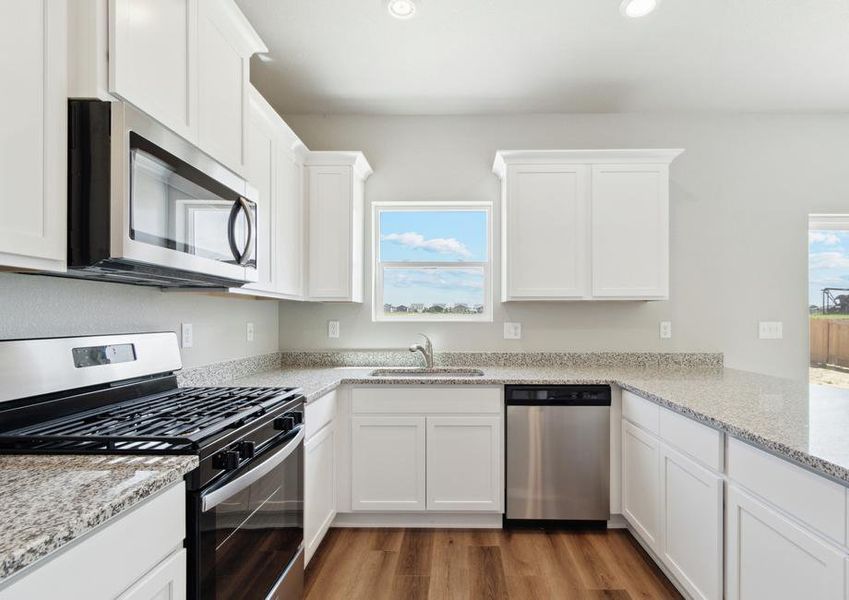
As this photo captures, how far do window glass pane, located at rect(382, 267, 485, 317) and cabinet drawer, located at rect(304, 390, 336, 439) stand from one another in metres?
0.98

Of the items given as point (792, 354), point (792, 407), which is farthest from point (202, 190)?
point (792, 354)

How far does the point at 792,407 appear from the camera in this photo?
5.55ft

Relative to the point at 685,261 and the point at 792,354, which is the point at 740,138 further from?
the point at 792,354

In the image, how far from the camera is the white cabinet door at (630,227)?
288cm

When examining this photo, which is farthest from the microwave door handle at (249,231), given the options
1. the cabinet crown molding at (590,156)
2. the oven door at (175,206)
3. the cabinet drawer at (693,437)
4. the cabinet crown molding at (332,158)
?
→ the cabinet drawer at (693,437)

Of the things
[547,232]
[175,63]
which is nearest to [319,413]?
[175,63]

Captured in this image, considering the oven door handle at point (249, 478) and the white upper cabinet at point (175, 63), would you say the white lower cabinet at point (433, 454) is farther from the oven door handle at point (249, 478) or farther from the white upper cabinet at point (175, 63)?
the white upper cabinet at point (175, 63)

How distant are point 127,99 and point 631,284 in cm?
269

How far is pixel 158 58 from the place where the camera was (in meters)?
1.30

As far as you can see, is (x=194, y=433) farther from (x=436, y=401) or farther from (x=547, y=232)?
(x=547, y=232)

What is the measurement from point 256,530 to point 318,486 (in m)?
0.84

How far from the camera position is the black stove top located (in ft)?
3.63

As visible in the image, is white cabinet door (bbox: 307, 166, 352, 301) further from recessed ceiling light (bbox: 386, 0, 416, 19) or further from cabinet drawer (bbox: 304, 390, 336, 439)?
recessed ceiling light (bbox: 386, 0, 416, 19)

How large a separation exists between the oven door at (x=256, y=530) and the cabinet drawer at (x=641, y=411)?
1.61 meters
